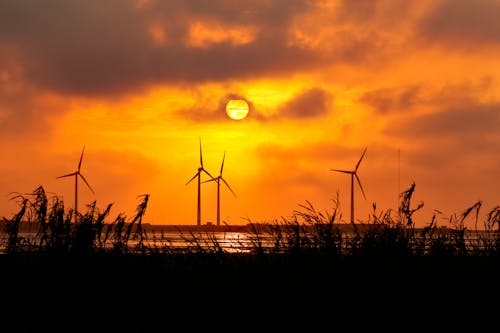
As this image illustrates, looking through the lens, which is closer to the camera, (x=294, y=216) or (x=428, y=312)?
(x=428, y=312)

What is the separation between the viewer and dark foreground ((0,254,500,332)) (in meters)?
20.7

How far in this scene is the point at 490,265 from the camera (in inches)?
1015

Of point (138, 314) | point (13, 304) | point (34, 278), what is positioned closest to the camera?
point (138, 314)

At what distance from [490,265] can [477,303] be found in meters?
3.49

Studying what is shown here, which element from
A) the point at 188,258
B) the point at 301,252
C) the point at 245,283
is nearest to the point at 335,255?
the point at 301,252

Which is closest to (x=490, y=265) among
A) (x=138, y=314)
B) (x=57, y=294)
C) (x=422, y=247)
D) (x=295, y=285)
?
(x=422, y=247)

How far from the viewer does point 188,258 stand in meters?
24.8

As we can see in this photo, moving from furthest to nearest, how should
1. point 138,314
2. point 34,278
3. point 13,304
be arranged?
point 34,278
point 13,304
point 138,314

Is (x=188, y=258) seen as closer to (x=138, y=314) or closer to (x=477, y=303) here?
(x=138, y=314)

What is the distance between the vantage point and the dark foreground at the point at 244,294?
20.7 meters

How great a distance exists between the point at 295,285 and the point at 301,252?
1.77 meters

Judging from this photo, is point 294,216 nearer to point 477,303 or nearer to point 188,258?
point 188,258

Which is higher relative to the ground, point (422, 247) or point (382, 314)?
point (422, 247)

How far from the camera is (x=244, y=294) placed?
2217 centimetres
